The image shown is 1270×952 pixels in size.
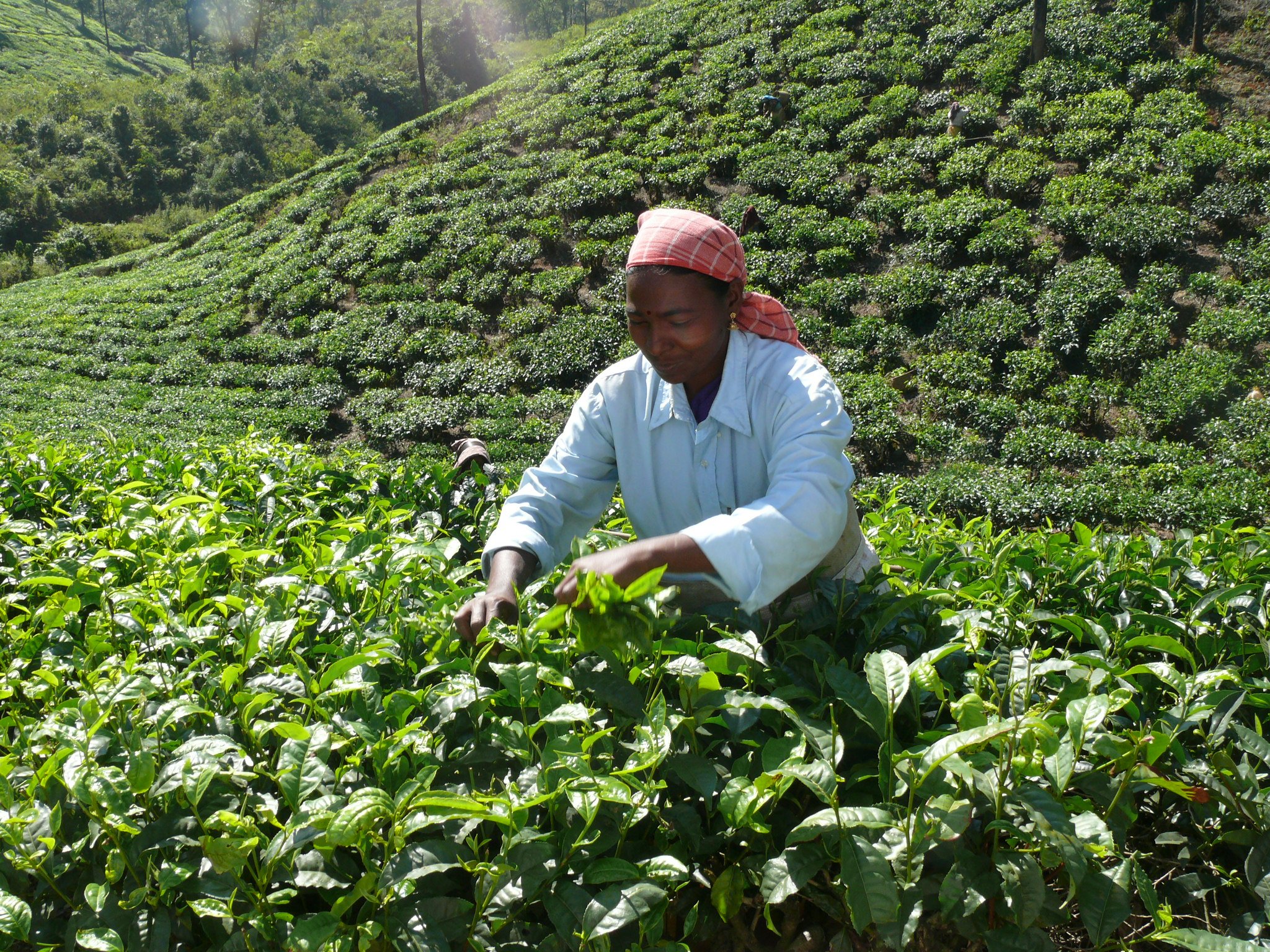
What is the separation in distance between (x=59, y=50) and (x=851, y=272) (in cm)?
5756

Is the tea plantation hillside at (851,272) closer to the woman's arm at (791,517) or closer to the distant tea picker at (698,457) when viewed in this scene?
the distant tea picker at (698,457)

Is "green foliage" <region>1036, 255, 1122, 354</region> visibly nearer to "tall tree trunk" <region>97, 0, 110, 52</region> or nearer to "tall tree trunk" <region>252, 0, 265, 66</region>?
"tall tree trunk" <region>252, 0, 265, 66</region>

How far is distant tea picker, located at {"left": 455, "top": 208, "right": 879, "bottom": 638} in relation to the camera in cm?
146

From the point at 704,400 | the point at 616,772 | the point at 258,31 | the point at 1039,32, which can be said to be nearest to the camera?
the point at 616,772

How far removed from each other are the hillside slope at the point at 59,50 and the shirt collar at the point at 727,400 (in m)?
53.7

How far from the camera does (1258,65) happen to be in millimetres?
9289

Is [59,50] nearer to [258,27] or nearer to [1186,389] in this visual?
[258,27]

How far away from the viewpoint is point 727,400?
184 centimetres

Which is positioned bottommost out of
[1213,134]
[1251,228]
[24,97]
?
[1251,228]

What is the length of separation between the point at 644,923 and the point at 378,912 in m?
0.34

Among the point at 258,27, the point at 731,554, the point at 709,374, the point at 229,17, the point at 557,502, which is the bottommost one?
the point at 557,502

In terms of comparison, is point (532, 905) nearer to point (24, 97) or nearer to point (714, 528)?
point (714, 528)

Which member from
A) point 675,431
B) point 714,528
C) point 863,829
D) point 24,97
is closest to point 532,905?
point 863,829

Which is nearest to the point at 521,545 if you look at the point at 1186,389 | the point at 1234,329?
the point at 1186,389
